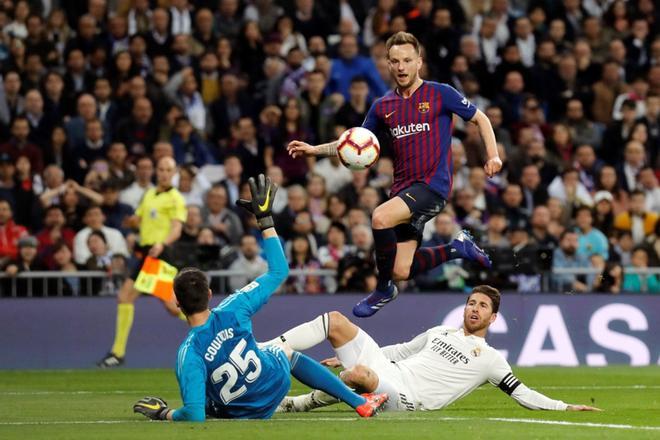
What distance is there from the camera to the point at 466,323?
12188 millimetres

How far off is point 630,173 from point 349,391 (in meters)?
12.5

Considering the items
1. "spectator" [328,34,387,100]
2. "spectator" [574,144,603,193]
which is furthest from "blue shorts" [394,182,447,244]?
"spectator" [574,144,603,193]

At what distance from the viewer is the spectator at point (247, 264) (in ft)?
64.2

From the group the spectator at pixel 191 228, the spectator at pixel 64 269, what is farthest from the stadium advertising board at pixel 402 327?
the spectator at pixel 191 228

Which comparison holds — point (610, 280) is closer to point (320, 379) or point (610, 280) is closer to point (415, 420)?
point (415, 420)

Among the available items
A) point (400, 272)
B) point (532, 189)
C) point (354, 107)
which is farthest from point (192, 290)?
point (532, 189)

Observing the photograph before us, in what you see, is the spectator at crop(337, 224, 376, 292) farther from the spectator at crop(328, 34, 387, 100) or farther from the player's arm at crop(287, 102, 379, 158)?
the player's arm at crop(287, 102, 379, 158)

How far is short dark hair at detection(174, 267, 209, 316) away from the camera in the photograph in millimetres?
10391

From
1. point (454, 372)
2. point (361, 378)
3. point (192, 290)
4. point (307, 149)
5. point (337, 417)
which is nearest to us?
point (192, 290)

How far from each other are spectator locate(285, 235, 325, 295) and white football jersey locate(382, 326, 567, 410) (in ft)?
24.9

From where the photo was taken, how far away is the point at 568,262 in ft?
66.4

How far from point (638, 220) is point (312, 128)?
15.9 feet

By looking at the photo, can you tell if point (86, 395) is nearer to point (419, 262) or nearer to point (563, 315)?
point (419, 262)

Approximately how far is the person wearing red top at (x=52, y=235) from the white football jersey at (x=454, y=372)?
827 cm
